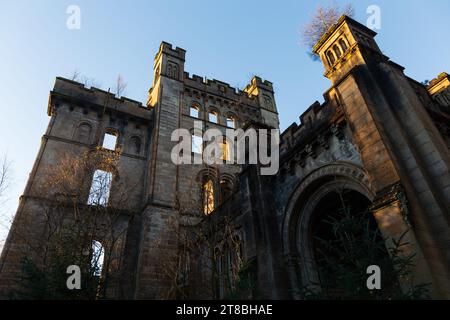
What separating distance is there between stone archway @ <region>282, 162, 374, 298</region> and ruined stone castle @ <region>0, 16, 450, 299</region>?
1.1 inches

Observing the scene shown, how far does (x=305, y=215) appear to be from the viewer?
8945mm

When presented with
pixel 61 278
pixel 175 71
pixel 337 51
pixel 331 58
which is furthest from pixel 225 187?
pixel 61 278

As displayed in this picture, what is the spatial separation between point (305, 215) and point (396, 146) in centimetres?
325

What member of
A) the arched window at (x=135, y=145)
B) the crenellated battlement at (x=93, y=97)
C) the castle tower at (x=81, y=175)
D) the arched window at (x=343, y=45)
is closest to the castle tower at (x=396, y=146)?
the arched window at (x=343, y=45)

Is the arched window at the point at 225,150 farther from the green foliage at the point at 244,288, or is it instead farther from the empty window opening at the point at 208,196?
the green foliage at the point at 244,288

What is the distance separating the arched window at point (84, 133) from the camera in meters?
17.3

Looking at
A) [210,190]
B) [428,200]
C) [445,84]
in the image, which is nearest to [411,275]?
[428,200]

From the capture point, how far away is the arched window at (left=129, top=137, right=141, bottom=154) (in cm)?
1865

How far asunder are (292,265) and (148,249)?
763 centimetres

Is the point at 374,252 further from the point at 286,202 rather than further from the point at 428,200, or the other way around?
the point at 286,202

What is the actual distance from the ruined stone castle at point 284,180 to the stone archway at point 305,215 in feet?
0.09

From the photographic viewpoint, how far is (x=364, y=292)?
486cm

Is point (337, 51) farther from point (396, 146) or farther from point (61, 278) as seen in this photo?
point (61, 278)

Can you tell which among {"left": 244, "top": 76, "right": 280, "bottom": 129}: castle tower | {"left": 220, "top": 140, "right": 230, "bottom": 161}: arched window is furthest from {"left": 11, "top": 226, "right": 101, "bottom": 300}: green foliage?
{"left": 244, "top": 76, "right": 280, "bottom": 129}: castle tower
